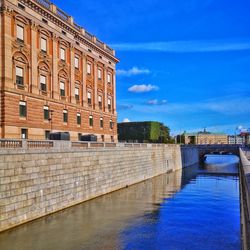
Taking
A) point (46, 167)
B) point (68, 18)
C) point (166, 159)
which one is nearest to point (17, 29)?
point (68, 18)

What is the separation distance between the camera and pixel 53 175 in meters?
26.4

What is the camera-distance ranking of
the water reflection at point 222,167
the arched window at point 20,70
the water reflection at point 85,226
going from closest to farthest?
the water reflection at point 85,226 < the arched window at point 20,70 < the water reflection at point 222,167

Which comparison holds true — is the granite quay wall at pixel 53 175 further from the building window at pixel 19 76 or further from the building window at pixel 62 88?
the building window at pixel 62 88

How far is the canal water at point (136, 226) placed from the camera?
62.2ft

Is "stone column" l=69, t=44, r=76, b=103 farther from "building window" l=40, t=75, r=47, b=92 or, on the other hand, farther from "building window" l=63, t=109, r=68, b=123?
"building window" l=40, t=75, r=47, b=92

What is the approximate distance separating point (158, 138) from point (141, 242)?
9532cm

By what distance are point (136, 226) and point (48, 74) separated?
1061 inches

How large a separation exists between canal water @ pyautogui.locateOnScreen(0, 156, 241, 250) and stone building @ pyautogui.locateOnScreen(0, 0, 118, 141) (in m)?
13.7

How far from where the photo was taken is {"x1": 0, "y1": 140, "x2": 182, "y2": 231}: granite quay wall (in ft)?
70.2

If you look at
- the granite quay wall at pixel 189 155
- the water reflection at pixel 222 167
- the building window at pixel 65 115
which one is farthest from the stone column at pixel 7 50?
the granite quay wall at pixel 189 155

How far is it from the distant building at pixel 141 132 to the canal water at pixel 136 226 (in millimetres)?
75389

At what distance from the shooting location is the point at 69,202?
28.4 metres

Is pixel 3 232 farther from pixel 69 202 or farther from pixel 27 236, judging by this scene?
pixel 69 202

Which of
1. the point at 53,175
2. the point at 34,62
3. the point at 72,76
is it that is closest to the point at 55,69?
the point at 72,76
